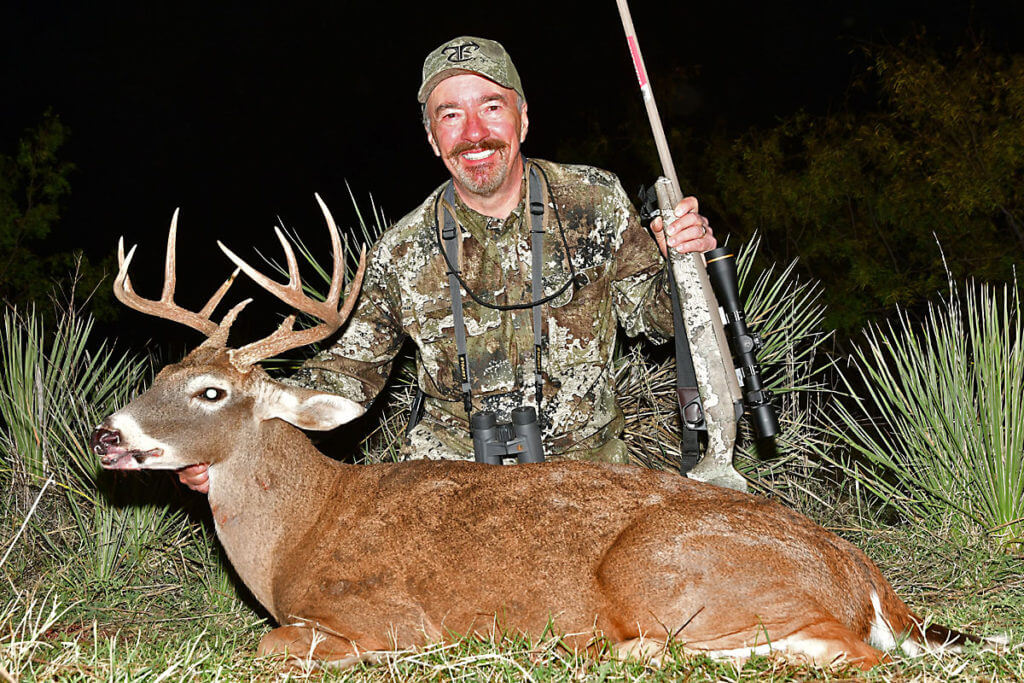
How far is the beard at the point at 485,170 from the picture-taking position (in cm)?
519

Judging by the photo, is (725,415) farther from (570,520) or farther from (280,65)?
(280,65)

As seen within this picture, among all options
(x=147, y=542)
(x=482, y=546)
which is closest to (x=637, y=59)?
(x=482, y=546)

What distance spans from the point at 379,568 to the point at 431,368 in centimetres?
169

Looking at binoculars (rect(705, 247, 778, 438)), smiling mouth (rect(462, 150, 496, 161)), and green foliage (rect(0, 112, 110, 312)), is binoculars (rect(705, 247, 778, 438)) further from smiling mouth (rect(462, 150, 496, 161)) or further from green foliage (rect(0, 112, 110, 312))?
green foliage (rect(0, 112, 110, 312))

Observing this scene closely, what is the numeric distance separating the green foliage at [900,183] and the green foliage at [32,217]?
10.9m

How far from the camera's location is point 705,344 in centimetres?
462

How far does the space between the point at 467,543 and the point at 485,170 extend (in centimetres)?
217

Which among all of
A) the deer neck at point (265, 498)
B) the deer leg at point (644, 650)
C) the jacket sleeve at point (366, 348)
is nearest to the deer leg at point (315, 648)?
the deer neck at point (265, 498)

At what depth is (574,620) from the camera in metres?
3.60

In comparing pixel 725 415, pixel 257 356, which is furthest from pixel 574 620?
pixel 257 356

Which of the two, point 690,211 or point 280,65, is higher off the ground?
point 280,65

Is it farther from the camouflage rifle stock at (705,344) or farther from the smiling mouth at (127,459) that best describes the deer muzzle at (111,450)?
the camouflage rifle stock at (705,344)

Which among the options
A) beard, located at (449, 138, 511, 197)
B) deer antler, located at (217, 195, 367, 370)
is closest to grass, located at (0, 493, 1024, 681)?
deer antler, located at (217, 195, 367, 370)

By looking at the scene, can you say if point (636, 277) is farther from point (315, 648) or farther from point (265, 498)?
point (315, 648)
